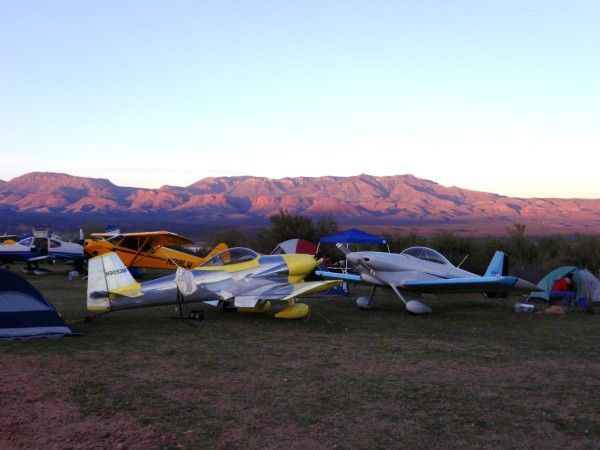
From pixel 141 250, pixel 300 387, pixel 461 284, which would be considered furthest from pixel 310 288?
pixel 141 250

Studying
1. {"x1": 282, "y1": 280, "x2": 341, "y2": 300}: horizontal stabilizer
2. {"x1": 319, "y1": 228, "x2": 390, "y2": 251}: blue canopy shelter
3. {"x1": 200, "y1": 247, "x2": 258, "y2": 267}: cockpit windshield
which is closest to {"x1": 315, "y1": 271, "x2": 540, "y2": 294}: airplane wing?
{"x1": 282, "y1": 280, "x2": 341, "y2": 300}: horizontal stabilizer

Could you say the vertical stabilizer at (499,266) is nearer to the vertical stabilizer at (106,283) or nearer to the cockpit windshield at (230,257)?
the cockpit windshield at (230,257)

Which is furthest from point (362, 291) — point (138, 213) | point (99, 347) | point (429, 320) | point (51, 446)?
point (138, 213)

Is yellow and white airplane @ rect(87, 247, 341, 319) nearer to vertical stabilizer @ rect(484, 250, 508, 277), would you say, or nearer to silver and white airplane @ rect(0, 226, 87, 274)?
vertical stabilizer @ rect(484, 250, 508, 277)

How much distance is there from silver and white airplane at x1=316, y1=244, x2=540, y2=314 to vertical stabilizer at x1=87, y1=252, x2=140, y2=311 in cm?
515

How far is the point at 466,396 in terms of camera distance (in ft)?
20.1

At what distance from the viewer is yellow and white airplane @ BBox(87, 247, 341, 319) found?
1066cm

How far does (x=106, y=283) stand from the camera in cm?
1071

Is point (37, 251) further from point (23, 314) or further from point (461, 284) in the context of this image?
point (461, 284)

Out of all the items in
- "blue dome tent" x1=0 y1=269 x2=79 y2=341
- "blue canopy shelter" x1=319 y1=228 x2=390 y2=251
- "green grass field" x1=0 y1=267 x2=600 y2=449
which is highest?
"blue canopy shelter" x1=319 y1=228 x2=390 y2=251

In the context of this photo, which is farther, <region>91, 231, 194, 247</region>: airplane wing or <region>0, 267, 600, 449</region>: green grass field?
<region>91, 231, 194, 247</region>: airplane wing

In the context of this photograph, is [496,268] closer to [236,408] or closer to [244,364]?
[244,364]

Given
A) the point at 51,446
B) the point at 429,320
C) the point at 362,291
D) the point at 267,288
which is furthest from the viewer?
the point at 362,291

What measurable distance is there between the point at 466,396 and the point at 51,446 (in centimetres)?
414
